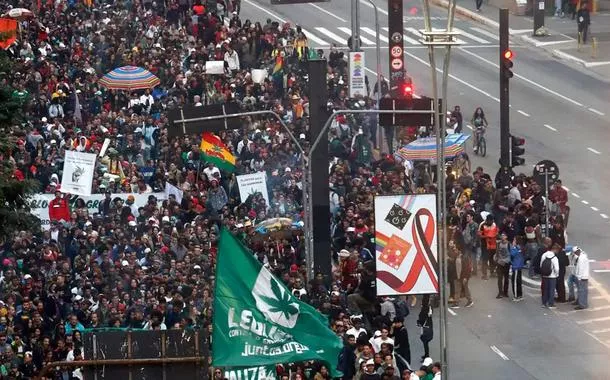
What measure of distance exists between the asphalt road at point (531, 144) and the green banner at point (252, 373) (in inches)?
354

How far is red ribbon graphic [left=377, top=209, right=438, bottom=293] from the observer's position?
107 ft

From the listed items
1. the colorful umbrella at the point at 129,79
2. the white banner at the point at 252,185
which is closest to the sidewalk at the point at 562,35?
the colorful umbrella at the point at 129,79

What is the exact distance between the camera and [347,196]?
42500mm

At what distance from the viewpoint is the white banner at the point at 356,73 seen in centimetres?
5159

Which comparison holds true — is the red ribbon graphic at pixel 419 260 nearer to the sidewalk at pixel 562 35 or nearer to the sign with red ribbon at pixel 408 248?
the sign with red ribbon at pixel 408 248

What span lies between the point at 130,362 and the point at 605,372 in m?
17.6

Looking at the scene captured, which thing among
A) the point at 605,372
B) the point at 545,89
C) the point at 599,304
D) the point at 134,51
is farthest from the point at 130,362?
the point at 545,89

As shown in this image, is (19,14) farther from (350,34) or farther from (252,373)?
(252,373)

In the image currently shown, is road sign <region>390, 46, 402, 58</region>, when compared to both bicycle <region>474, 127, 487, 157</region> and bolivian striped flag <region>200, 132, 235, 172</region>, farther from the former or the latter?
bolivian striped flag <region>200, 132, 235, 172</region>

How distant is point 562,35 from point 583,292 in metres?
32.5

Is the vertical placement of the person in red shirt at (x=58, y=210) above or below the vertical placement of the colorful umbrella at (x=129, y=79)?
above

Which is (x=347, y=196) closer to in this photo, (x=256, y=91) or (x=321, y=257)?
(x=321, y=257)

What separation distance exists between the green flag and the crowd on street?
4.34m

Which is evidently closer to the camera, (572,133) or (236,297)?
(236,297)
